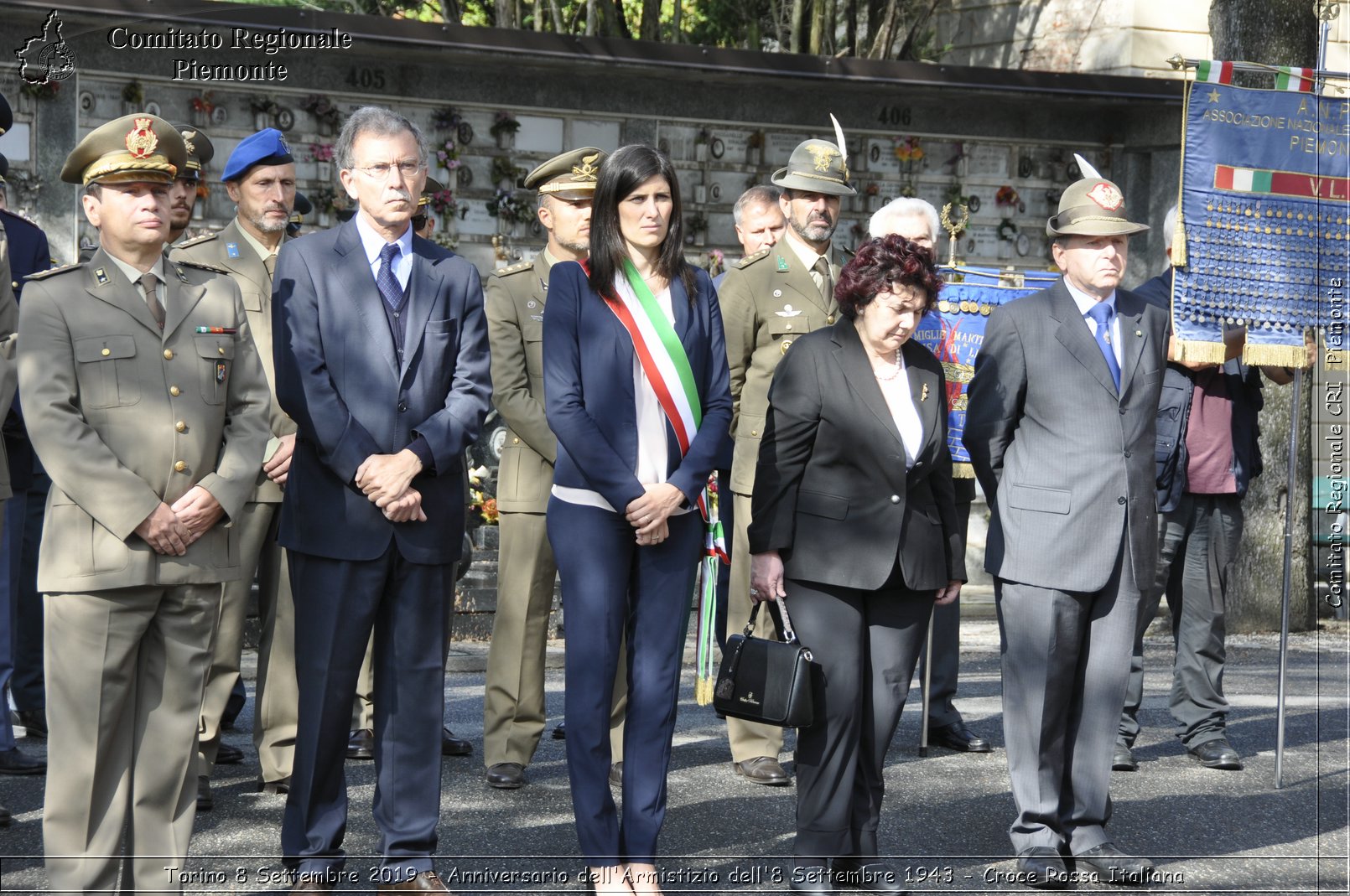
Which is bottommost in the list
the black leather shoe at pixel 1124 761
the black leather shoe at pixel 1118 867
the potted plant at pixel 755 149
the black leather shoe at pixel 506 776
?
the black leather shoe at pixel 1124 761

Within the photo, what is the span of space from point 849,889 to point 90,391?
9.09 feet

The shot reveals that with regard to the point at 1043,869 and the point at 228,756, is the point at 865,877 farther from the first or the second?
the point at 228,756

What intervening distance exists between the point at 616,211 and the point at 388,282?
738mm

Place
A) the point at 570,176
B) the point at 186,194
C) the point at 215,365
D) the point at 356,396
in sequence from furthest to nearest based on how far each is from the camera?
the point at 570,176
the point at 186,194
the point at 356,396
the point at 215,365

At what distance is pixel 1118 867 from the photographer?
5.23 m

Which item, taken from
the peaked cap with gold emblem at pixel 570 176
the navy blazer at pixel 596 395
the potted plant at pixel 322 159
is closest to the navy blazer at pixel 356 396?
the navy blazer at pixel 596 395

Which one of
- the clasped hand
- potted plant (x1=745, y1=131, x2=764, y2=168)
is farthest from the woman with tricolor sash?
potted plant (x1=745, y1=131, x2=764, y2=168)

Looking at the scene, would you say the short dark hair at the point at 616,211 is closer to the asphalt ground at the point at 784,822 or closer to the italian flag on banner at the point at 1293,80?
the asphalt ground at the point at 784,822

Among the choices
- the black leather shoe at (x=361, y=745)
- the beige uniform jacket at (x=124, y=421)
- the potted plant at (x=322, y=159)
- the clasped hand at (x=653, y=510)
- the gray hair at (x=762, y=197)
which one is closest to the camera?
the beige uniform jacket at (x=124, y=421)

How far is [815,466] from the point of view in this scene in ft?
16.7

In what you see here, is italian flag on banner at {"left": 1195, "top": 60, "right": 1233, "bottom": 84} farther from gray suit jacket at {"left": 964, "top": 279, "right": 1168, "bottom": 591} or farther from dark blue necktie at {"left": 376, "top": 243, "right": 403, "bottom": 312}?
dark blue necktie at {"left": 376, "top": 243, "right": 403, "bottom": 312}

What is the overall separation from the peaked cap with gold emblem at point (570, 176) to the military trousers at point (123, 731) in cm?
241

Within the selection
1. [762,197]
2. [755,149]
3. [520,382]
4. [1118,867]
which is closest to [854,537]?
[1118,867]

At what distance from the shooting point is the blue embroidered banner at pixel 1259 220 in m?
6.48
